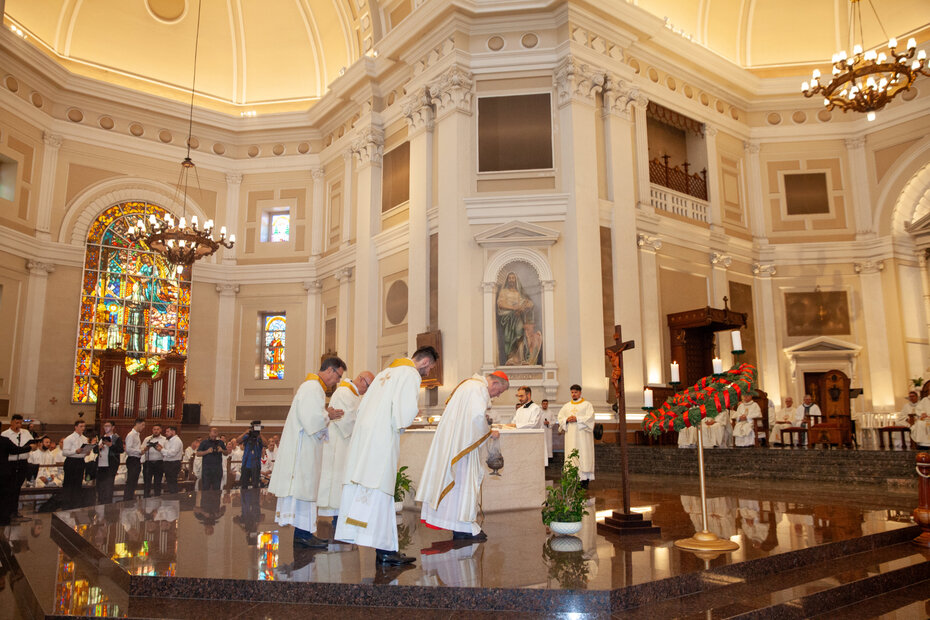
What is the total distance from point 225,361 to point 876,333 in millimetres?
17332

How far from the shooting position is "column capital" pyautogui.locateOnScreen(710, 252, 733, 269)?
679 inches

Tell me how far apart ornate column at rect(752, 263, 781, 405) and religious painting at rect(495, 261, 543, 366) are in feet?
22.7

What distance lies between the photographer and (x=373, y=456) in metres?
5.02

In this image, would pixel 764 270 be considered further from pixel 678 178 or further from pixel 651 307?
pixel 651 307

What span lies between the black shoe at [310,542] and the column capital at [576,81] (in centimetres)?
1124

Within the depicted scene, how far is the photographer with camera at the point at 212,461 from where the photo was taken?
Answer: 12.5 m

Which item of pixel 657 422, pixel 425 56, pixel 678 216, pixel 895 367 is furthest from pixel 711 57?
pixel 657 422

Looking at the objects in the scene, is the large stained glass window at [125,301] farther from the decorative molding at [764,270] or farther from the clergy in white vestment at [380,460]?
the decorative molding at [764,270]

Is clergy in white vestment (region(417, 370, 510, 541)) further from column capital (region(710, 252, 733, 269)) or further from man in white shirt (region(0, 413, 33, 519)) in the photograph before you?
column capital (region(710, 252, 733, 269))

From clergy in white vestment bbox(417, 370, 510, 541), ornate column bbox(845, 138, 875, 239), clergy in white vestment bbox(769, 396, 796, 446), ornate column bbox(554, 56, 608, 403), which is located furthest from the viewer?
ornate column bbox(845, 138, 875, 239)

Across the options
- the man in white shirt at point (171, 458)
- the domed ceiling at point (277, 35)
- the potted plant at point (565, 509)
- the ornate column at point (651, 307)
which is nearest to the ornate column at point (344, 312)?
the domed ceiling at point (277, 35)

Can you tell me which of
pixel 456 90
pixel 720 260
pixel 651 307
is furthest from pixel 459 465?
pixel 720 260

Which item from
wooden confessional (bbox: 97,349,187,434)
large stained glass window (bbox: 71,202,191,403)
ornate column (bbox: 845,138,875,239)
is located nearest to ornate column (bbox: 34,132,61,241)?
large stained glass window (bbox: 71,202,191,403)

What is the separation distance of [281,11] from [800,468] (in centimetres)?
1818
